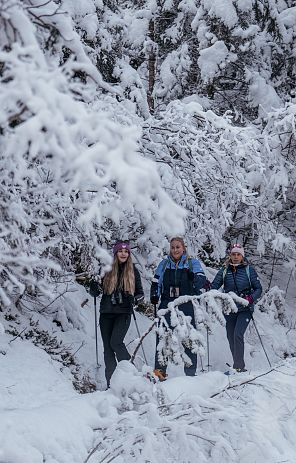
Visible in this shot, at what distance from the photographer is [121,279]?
24.6ft

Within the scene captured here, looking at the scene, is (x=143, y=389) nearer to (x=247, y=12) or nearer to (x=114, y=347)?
(x=114, y=347)

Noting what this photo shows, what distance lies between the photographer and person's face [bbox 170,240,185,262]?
7.62 metres

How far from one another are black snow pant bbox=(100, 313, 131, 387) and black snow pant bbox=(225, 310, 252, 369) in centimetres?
182

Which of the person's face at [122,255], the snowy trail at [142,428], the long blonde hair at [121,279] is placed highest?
the person's face at [122,255]

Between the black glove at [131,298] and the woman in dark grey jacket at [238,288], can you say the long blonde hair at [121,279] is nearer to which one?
the black glove at [131,298]

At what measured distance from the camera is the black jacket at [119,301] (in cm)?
748

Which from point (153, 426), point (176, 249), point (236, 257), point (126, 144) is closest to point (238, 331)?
point (236, 257)

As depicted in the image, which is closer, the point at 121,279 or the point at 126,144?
the point at 126,144

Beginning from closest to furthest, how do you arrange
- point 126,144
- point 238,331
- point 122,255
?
1. point 126,144
2. point 122,255
3. point 238,331

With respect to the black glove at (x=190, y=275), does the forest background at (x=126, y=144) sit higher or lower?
higher

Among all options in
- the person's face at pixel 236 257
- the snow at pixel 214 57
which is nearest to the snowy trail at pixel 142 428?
the person's face at pixel 236 257

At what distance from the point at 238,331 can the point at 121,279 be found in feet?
7.04

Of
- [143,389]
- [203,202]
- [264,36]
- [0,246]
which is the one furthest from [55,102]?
[264,36]

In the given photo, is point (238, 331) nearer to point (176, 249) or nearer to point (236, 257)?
point (236, 257)
